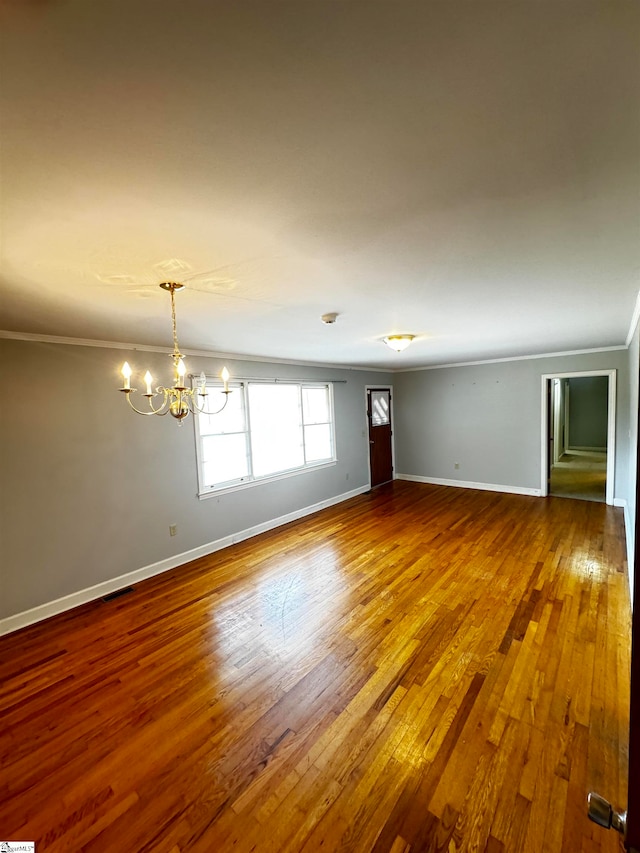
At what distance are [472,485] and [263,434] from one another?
13.7ft

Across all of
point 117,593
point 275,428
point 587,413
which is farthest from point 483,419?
point 117,593

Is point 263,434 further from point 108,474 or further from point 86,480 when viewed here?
point 86,480

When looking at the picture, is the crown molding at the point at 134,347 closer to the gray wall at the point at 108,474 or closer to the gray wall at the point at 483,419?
the gray wall at the point at 108,474

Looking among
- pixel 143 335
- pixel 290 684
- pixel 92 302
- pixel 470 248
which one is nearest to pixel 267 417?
pixel 143 335

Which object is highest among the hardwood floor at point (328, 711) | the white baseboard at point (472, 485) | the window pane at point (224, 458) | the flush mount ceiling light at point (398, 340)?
the flush mount ceiling light at point (398, 340)

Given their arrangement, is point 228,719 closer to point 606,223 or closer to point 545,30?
point 545,30

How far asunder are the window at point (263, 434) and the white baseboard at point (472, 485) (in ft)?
7.57

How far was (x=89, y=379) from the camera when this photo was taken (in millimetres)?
3395

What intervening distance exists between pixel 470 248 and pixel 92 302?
7.18ft

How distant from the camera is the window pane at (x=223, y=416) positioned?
4339mm

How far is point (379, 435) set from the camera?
23.7ft

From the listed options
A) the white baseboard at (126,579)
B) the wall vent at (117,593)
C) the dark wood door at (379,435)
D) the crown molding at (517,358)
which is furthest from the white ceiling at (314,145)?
the dark wood door at (379,435)

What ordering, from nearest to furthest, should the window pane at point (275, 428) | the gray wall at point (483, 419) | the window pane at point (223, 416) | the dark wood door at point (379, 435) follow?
the window pane at point (223, 416) < the window pane at point (275, 428) < the gray wall at point (483, 419) < the dark wood door at point (379, 435)

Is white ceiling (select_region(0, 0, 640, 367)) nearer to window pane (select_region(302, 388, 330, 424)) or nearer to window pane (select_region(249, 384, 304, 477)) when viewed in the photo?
window pane (select_region(249, 384, 304, 477))
